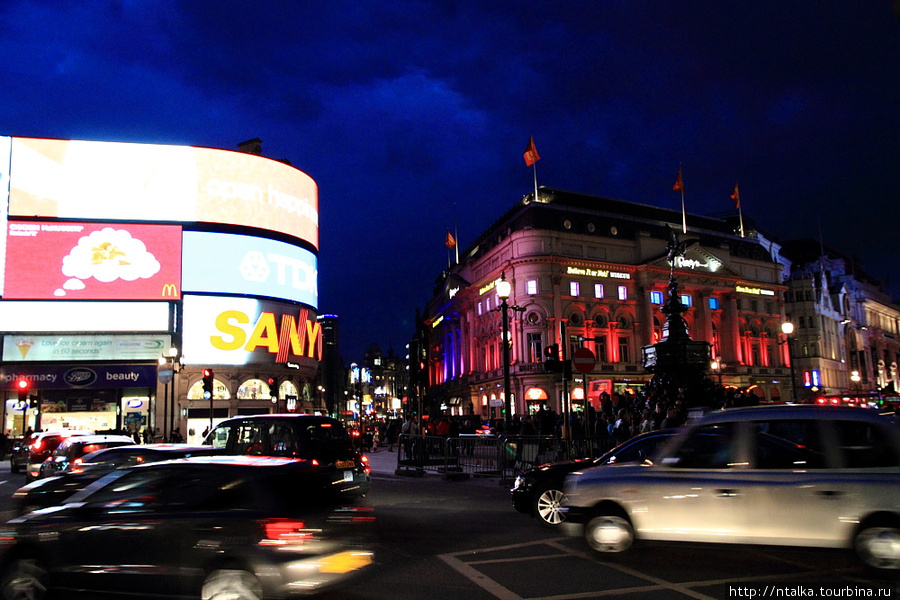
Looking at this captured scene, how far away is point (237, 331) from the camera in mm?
55500

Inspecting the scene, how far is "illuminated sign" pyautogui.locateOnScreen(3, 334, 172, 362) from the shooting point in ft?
167

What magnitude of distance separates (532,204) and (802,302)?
134 feet

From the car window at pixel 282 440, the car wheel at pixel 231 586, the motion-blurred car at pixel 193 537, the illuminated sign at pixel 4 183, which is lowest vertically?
the car wheel at pixel 231 586

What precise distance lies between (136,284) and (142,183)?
8.17 meters

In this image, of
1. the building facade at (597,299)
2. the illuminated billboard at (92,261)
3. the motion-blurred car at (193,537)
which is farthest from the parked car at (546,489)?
the illuminated billboard at (92,261)

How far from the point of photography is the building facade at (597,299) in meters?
62.7

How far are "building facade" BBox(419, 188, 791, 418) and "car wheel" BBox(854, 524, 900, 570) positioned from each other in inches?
1963

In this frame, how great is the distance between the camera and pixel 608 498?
8.60 metres

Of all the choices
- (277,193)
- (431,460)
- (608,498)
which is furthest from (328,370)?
(608,498)

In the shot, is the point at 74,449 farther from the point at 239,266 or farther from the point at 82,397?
the point at 82,397

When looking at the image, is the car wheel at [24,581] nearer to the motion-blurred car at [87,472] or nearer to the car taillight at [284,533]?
the car taillight at [284,533]

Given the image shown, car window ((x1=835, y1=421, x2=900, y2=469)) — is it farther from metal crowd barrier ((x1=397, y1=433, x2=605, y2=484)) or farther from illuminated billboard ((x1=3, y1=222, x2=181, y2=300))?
illuminated billboard ((x1=3, y1=222, x2=181, y2=300))

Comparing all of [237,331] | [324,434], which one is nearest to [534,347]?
[237,331]

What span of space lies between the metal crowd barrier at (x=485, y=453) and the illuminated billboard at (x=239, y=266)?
3724 centimetres
